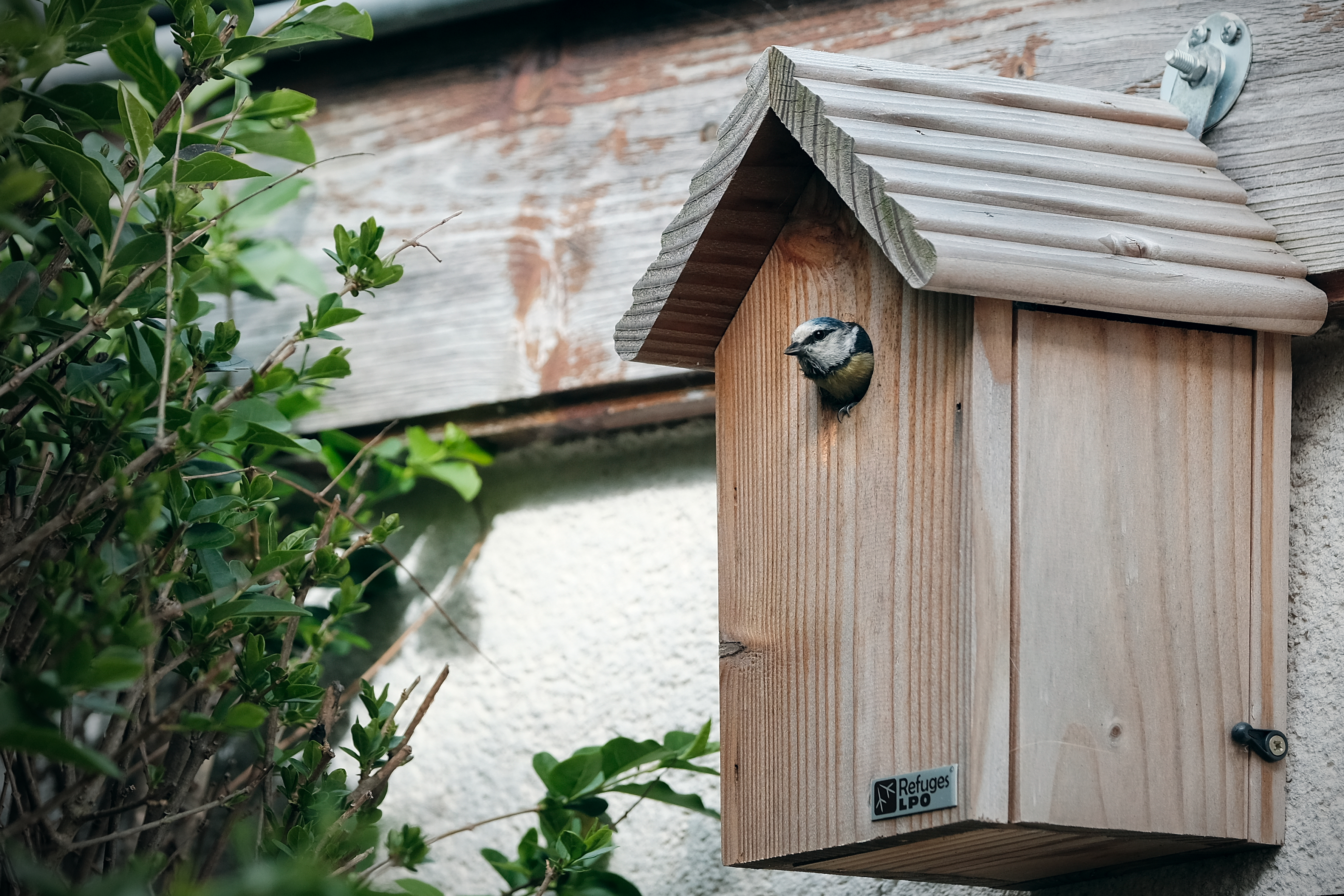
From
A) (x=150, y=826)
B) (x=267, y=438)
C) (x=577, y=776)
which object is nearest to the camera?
(x=150, y=826)

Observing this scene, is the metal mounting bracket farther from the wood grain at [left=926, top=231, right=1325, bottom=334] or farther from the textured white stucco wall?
the textured white stucco wall

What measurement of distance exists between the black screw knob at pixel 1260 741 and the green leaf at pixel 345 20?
0.99 m

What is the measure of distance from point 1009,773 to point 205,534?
2.26ft

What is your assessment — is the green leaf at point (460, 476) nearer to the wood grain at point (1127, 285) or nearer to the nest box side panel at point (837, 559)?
the nest box side panel at point (837, 559)

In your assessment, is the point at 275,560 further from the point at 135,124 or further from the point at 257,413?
the point at 135,124

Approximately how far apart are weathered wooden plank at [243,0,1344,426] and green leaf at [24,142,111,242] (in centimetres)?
78

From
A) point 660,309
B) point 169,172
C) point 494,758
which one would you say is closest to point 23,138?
point 169,172

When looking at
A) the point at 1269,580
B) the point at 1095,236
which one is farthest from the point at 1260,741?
the point at 1095,236

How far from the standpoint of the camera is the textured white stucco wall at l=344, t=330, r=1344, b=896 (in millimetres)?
1739

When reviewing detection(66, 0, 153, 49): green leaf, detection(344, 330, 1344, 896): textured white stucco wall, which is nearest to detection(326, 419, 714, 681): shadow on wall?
detection(344, 330, 1344, 896): textured white stucco wall

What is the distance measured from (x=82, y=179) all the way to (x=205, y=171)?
0.38 ft

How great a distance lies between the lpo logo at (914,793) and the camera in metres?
1.07

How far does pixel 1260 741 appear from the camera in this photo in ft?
3.90

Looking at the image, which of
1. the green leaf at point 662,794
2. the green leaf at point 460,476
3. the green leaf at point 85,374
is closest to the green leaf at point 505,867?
the green leaf at point 662,794
